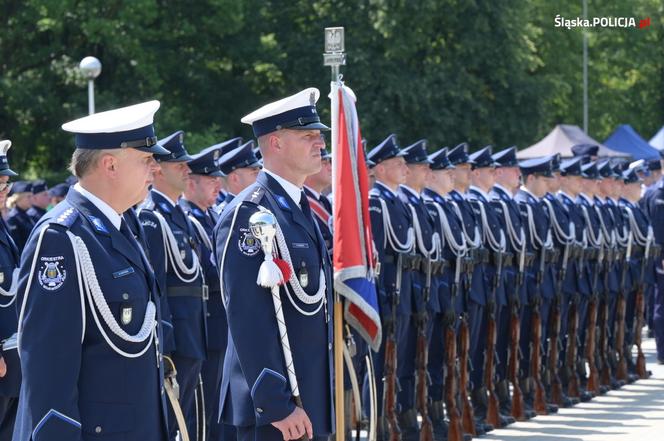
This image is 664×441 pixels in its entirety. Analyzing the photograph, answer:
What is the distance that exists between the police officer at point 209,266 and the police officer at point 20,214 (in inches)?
159

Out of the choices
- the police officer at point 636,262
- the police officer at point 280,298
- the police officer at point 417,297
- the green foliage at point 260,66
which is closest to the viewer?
the police officer at point 280,298

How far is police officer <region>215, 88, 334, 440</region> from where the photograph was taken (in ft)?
16.3

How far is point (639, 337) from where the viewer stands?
44.1ft

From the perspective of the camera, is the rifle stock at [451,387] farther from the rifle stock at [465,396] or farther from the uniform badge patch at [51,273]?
the uniform badge patch at [51,273]

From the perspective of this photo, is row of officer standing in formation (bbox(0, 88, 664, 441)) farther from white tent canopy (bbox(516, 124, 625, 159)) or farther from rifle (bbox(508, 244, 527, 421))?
white tent canopy (bbox(516, 124, 625, 159))

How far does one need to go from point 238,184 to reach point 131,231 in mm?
4380

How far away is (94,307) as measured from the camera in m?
4.14

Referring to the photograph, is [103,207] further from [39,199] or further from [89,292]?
[39,199]

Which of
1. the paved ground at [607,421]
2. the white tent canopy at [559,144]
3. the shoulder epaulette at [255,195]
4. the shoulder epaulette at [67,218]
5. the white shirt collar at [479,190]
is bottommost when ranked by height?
the paved ground at [607,421]

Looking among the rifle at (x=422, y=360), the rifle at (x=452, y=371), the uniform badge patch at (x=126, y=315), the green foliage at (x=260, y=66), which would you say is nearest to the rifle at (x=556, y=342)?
the rifle at (x=452, y=371)

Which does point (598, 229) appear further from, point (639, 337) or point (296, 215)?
point (296, 215)

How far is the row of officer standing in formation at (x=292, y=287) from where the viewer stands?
4145mm

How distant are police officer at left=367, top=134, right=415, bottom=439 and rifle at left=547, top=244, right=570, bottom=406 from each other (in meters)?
2.52

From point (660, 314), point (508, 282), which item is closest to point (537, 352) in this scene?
point (508, 282)
